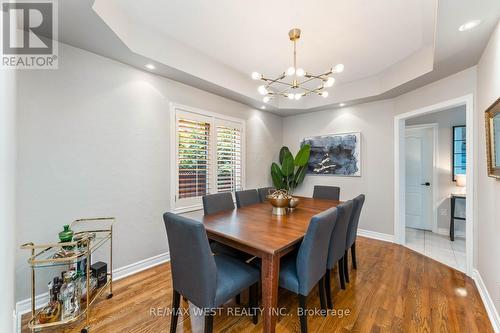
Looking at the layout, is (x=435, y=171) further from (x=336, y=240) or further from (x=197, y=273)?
(x=197, y=273)

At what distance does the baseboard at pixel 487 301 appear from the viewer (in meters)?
1.74

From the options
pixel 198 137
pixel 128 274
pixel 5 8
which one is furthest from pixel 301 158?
pixel 5 8

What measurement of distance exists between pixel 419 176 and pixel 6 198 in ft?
19.1

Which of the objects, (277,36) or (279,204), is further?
(277,36)

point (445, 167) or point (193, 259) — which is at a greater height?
point (445, 167)

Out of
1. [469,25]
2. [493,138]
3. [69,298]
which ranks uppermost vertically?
[469,25]

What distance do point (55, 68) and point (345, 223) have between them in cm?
332

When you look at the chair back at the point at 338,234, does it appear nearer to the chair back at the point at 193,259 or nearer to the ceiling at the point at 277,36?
the chair back at the point at 193,259

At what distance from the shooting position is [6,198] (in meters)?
0.99

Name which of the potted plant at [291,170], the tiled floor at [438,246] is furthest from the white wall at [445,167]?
the potted plant at [291,170]

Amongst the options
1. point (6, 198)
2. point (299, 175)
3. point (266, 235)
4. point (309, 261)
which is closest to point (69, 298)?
point (6, 198)

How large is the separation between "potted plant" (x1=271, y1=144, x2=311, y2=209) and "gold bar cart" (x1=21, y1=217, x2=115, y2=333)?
10.3 feet

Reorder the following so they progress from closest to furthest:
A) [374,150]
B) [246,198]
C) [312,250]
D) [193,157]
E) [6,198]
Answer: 1. [6,198]
2. [312,250]
3. [246,198]
4. [193,157]
5. [374,150]

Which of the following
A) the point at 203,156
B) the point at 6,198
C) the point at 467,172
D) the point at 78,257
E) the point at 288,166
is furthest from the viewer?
the point at 288,166
